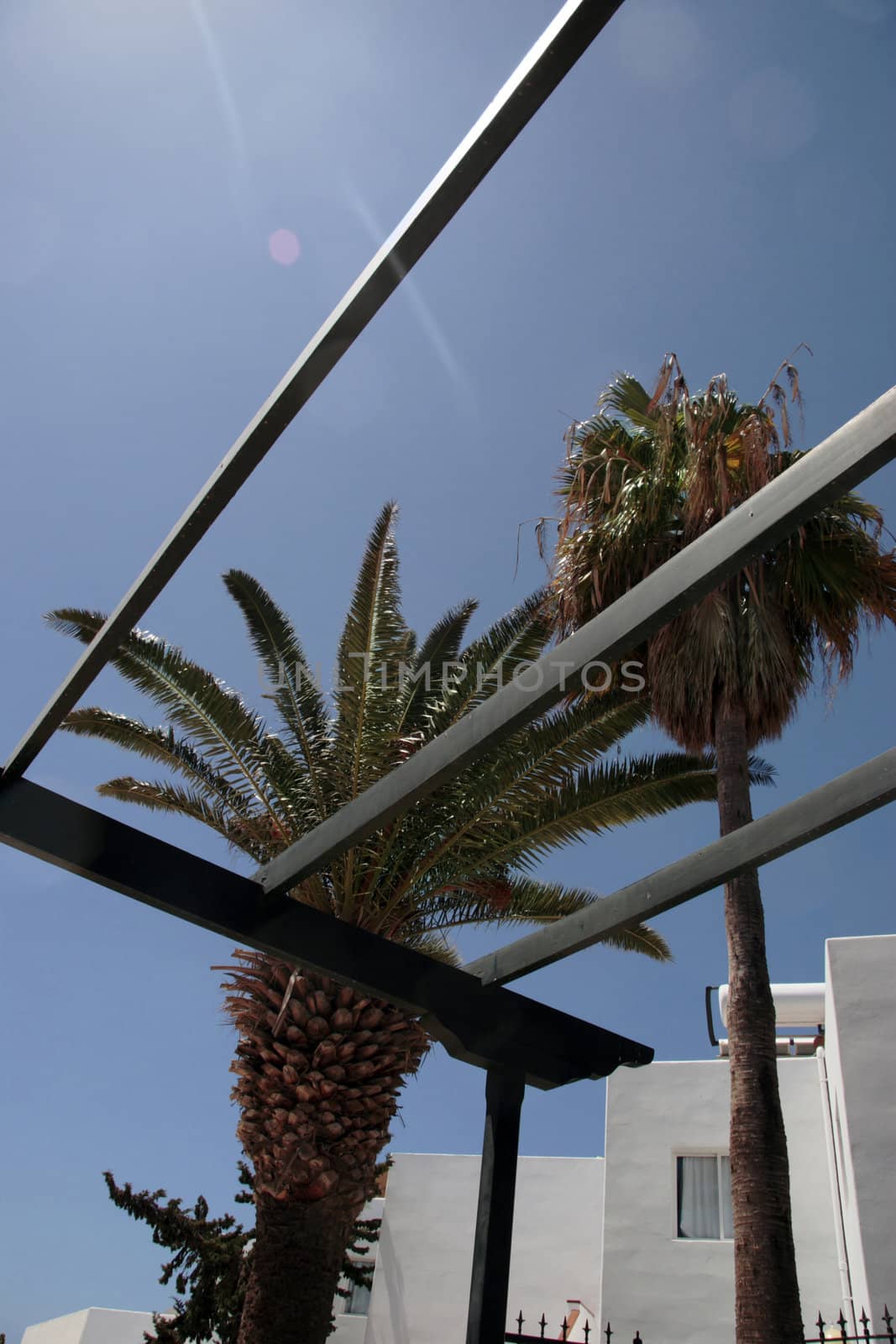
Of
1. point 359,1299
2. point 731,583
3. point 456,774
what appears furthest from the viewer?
point 359,1299

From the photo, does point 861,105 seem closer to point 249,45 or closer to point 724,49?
point 724,49

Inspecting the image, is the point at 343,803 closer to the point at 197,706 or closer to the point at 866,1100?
the point at 197,706

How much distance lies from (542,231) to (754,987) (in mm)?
6098

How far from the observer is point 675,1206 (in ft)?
43.7

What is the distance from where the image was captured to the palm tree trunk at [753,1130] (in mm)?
7340

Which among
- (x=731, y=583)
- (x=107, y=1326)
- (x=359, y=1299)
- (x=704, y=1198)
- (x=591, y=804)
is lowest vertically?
(x=107, y=1326)

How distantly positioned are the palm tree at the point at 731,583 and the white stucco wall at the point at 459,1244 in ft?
27.7

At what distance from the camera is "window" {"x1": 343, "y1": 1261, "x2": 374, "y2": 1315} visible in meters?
17.8

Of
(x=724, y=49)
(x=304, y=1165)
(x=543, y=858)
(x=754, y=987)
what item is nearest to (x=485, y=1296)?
(x=304, y=1165)

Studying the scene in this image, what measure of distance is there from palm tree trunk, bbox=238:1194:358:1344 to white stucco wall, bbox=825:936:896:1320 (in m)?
5.40

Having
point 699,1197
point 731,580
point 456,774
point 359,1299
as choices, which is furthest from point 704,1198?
point 456,774

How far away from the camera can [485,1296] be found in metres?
4.21

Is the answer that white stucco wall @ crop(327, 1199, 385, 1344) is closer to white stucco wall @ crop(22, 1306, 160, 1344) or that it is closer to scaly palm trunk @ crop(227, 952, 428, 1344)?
white stucco wall @ crop(22, 1306, 160, 1344)

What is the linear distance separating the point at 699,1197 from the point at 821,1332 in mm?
7717
